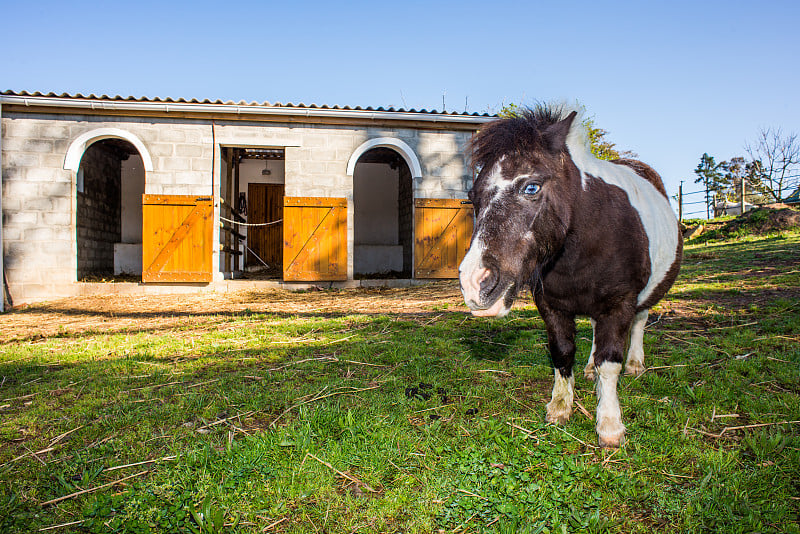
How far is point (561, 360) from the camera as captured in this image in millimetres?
2408

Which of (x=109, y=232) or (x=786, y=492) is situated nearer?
(x=786, y=492)

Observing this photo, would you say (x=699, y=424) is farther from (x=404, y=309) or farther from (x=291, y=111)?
(x=291, y=111)

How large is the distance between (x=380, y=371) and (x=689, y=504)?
2.10 meters

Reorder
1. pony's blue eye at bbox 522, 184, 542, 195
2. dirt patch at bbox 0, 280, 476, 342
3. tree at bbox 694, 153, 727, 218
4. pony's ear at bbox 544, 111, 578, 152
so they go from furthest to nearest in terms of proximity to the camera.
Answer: tree at bbox 694, 153, 727, 218 → dirt patch at bbox 0, 280, 476, 342 → pony's ear at bbox 544, 111, 578, 152 → pony's blue eye at bbox 522, 184, 542, 195

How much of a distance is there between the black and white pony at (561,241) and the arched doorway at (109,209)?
31.6 feet

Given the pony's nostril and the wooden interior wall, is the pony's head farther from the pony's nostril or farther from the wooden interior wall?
the wooden interior wall

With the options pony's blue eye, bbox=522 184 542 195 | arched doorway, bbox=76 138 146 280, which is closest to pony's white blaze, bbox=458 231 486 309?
pony's blue eye, bbox=522 184 542 195

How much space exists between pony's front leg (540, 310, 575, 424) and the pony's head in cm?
37

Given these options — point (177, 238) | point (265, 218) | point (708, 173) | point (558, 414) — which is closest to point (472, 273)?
point (558, 414)

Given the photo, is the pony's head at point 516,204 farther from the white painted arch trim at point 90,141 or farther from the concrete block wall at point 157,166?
the white painted arch trim at point 90,141

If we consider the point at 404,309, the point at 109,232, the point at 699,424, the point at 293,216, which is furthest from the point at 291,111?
the point at 699,424

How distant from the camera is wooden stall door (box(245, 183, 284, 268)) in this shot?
13883 mm

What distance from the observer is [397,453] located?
6.73 feet

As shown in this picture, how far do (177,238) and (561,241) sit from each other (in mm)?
8560
